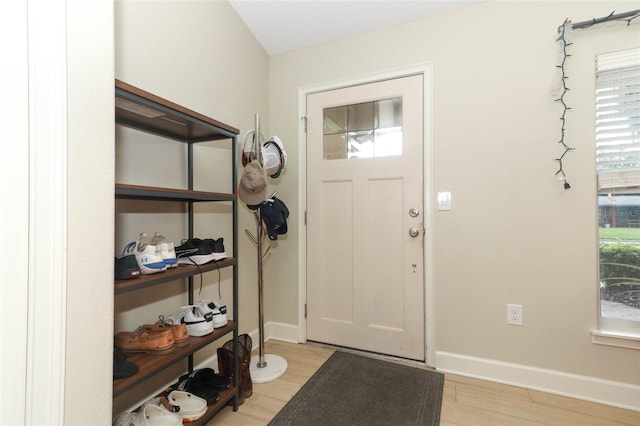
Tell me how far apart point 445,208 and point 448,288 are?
544 millimetres

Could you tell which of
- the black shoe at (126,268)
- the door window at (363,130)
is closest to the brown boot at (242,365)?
the black shoe at (126,268)

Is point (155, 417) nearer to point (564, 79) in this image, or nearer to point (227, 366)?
point (227, 366)

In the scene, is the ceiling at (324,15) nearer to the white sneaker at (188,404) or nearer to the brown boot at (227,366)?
the brown boot at (227,366)

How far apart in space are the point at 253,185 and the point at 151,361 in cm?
103

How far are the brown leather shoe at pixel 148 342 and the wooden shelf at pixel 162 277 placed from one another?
27 cm

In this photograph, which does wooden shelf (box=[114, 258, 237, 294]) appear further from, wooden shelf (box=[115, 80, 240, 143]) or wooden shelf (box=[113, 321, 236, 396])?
wooden shelf (box=[115, 80, 240, 143])

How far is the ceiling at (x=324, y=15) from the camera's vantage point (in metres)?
1.99

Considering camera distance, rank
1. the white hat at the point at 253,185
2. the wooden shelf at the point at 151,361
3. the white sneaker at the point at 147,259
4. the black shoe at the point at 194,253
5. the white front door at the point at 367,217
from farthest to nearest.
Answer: the white front door at the point at 367,217, the white hat at the point at 253,185, the black shoe at the point at 194,253, the white sneaker at the point at 147,259, the wooden shelf at the point at 151,361

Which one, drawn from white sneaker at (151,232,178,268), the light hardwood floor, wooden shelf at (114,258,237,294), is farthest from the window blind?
white sneaker at (151,232,178,268)

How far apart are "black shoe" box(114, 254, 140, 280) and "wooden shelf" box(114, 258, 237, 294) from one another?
0.07ft

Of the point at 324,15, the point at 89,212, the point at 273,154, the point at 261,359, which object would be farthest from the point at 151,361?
the point at 324,15

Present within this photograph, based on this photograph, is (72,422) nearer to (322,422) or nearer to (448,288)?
(322,422)

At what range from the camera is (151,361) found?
46.4 inches

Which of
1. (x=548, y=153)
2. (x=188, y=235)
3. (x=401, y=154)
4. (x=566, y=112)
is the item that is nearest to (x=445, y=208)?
(x=401, y=154)
